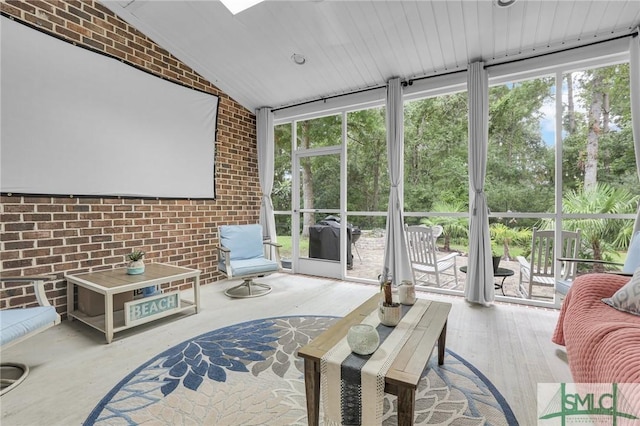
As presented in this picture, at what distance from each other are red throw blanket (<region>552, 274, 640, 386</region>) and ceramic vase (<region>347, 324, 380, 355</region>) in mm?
949

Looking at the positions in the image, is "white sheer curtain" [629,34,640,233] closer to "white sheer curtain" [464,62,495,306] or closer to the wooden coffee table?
"white sheer curtain" [464,62,495,306]

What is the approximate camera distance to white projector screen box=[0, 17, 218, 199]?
98.0 inches

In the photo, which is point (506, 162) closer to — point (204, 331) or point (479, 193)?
point (479, 193)

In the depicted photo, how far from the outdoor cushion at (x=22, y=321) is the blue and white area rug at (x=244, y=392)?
64cm

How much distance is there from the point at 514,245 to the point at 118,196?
15.4 feet

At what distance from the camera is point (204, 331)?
2611 mm

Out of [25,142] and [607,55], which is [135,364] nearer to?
[25,142]

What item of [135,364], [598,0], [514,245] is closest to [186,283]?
[135,364]

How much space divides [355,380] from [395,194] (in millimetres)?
2835

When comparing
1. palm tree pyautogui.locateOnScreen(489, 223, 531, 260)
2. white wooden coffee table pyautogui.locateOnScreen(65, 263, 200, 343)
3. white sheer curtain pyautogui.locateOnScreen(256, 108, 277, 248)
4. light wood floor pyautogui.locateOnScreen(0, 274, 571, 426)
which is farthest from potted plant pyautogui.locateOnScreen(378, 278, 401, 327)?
white sheer curtain pyautogui.locateOnScreen(256, 108, 277, 248)

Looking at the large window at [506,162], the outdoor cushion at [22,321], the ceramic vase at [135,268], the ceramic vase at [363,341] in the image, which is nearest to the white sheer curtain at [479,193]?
the large window at [506,162]

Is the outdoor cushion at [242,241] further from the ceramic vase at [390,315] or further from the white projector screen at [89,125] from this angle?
the ceramic vase at [390,315]

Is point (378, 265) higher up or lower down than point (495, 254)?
lower down

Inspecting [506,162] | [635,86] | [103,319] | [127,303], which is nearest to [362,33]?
[506,162]
